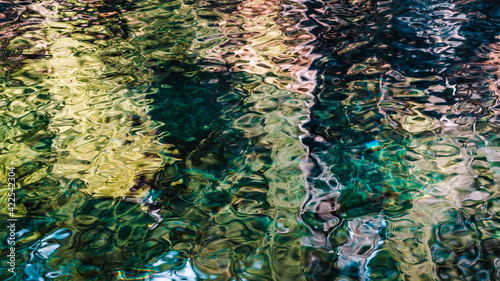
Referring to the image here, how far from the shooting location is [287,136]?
1.85 metres

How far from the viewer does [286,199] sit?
5.08ft

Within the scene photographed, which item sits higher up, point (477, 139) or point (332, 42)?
point (332, 42)

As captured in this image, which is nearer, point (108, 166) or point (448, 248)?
point (448, 248)

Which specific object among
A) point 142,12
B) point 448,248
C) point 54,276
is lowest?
point 448,248

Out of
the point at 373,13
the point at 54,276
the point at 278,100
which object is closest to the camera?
the point at 54,276

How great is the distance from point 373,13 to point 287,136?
4.80 ft

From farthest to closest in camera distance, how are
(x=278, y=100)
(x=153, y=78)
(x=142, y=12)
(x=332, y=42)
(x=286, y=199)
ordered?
(x=142, y=12)
(x=332, y=42)
(x=153, y=78)
(x=278, y=100)
(x=286, y=199)

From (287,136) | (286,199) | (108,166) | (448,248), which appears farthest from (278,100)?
(448,248)

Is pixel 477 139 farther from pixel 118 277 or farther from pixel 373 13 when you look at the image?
pixel 118 277

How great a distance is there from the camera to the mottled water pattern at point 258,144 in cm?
134

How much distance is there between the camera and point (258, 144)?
1.82 metres

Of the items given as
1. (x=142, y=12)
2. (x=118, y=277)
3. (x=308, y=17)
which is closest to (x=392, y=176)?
(x=118, y=277)

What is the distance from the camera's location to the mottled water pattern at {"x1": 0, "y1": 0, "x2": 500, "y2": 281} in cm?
134

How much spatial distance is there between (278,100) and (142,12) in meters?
1.55
